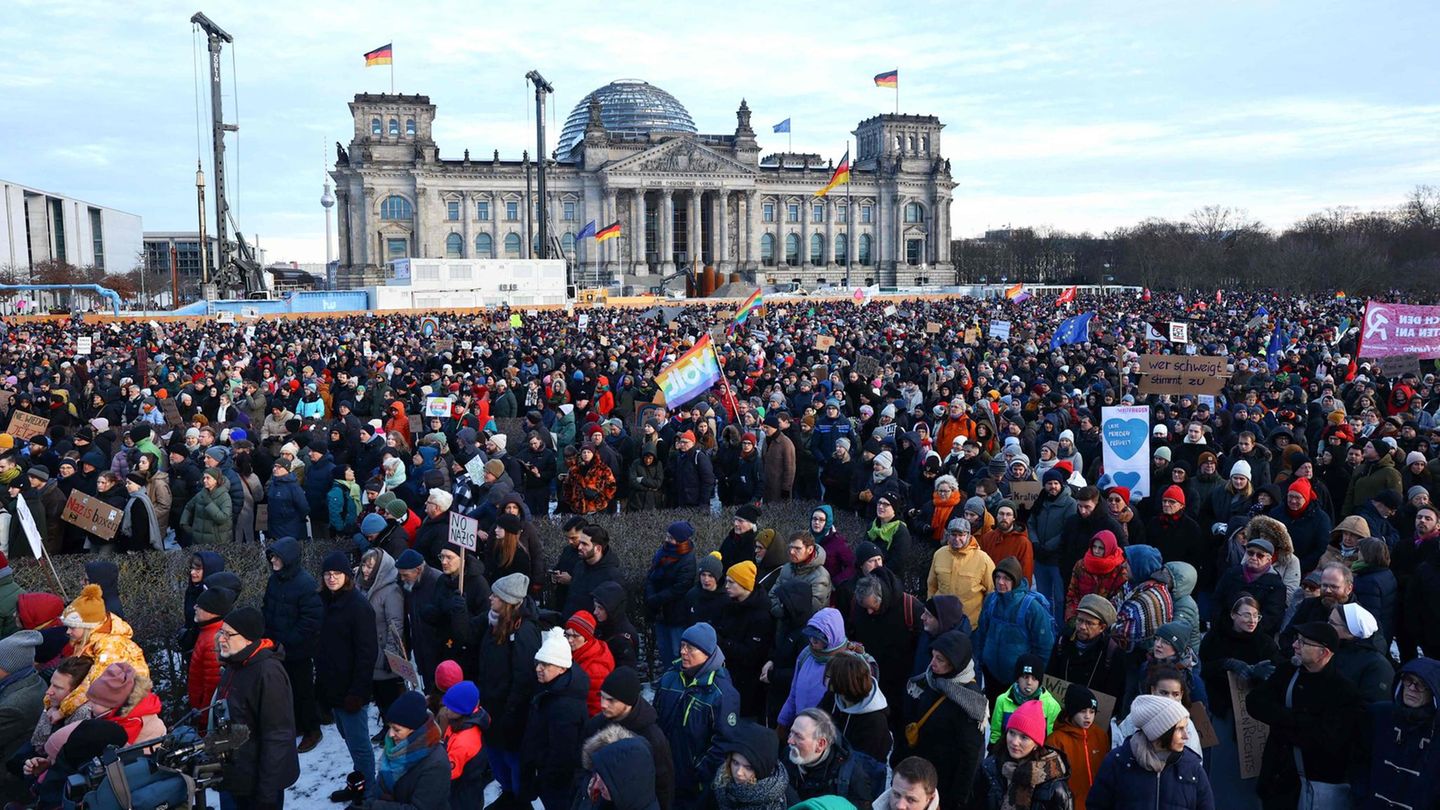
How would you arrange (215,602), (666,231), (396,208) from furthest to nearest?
(666,231), (396,208), (215,602)

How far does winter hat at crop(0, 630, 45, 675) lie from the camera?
212 inches

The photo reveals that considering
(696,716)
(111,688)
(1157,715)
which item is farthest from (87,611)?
(1157,715)

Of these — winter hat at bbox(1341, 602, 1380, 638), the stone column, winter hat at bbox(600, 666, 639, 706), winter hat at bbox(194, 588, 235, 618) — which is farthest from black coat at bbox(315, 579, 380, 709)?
the stone column

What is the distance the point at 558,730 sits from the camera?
494 centimetres

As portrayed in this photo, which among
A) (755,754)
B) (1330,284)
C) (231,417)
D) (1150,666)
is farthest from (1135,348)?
(1330,284)

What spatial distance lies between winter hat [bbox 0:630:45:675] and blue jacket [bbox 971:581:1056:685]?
5483 mm

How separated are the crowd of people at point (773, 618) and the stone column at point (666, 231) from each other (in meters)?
81.8

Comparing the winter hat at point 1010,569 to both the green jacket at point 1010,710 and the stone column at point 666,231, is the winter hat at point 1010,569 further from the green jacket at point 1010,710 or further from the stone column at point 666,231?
the stone column at point 666,231

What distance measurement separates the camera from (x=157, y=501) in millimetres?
10211

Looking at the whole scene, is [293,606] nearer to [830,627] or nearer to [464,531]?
[464,531]

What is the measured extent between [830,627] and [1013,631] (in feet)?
5.25

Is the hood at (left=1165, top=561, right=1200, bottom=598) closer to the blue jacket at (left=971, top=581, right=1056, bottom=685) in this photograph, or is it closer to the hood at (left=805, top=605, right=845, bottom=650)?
the blue jacket at (left=971, top=581, right=1056, bottom=685)

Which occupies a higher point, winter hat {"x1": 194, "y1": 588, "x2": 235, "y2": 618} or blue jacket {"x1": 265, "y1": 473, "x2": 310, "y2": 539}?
winter hat {"x1": 194, "y1": 588, "x2": 235, "y2": 618}

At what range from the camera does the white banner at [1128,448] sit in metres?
10.4
